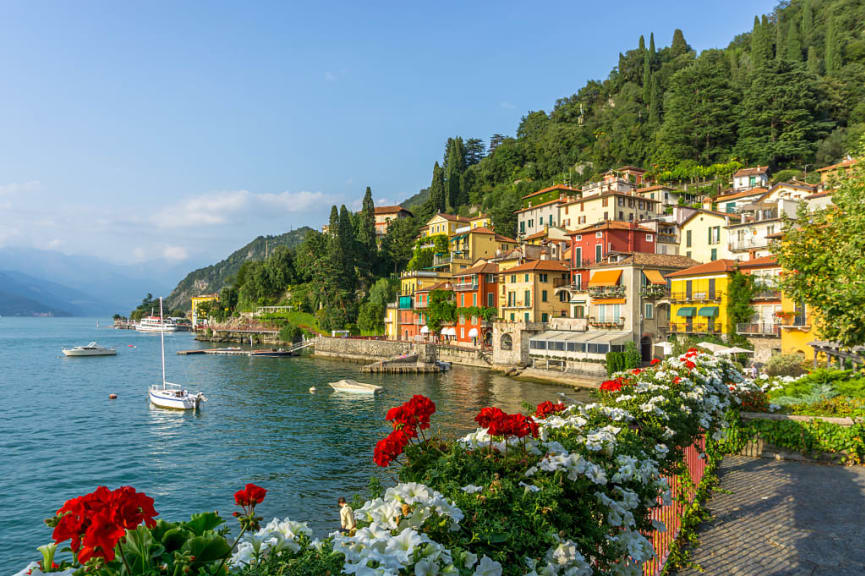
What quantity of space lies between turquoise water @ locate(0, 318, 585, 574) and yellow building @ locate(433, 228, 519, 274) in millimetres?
21311

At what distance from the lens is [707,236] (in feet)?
147

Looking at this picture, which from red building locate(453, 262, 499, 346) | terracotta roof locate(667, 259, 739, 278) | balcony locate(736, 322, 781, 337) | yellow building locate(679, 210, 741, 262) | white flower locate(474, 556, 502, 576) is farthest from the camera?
red building locate(453, 262, 499, 346)

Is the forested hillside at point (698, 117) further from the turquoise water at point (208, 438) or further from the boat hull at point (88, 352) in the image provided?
the boat hull at point (88, 352)

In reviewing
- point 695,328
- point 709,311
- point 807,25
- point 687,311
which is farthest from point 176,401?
point 807,25

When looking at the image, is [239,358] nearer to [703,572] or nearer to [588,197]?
[588,197]

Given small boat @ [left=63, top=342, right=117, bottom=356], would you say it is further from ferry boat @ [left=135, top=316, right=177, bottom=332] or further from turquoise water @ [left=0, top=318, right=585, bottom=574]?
ferry boat @ [left=135, top=316, right=177, bottom=332]

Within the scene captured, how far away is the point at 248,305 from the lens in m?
100

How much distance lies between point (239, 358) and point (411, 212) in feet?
172

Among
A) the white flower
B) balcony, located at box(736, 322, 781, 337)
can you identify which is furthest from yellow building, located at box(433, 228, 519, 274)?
the white flower

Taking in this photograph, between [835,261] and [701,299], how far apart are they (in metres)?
24.3

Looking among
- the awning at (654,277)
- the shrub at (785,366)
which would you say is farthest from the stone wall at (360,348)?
the shrub at (785,366)

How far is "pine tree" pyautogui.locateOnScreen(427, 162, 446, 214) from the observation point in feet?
328

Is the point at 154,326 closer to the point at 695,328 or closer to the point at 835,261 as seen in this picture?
the point at 695,328

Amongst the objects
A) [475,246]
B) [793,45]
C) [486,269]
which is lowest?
[486,269]
